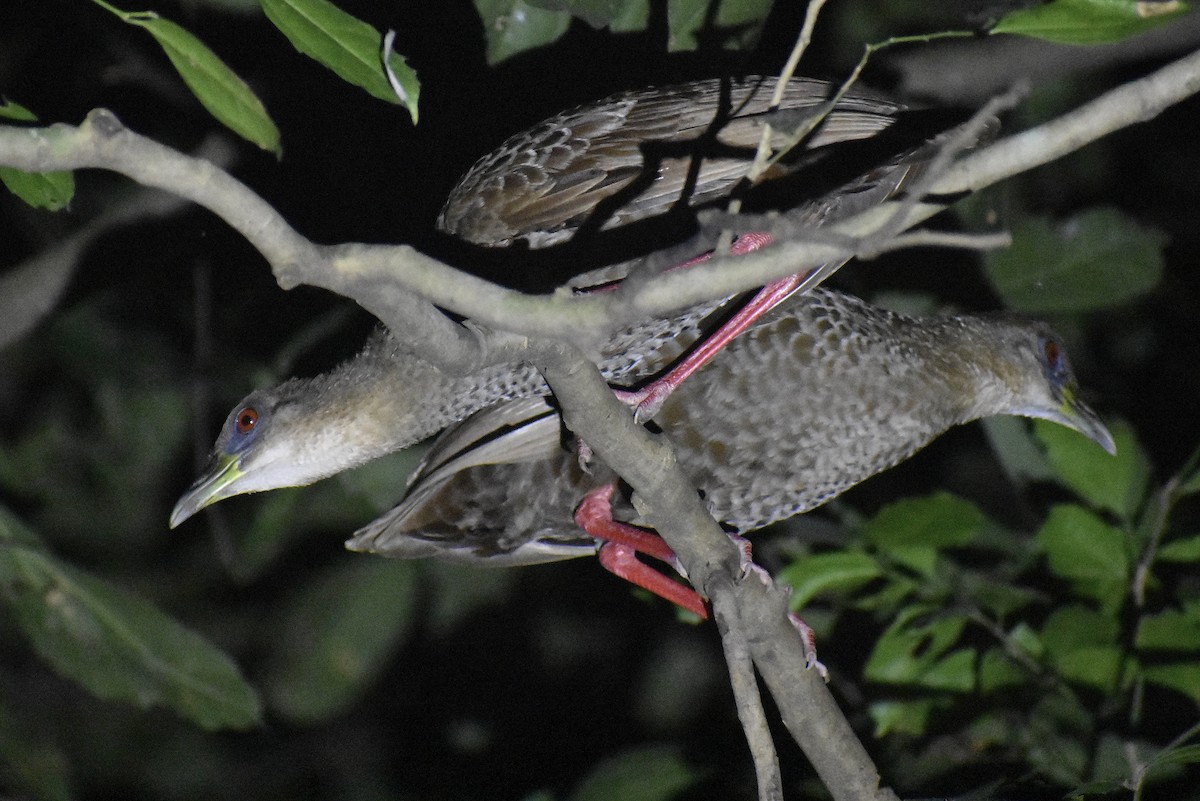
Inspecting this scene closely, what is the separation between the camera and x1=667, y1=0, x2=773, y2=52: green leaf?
3250 mm

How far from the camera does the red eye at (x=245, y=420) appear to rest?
345cm

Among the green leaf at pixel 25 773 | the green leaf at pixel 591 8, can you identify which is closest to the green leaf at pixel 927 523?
the green leaf at pixel 591 8

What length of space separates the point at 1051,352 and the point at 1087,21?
2482 millimetres

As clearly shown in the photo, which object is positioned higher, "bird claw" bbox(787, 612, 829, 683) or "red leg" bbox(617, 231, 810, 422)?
"red leg" bbox(617, 231, 810, 422)

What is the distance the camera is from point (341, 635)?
5.89m

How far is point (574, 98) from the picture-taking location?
166 inches

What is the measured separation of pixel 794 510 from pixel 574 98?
5.53 ft

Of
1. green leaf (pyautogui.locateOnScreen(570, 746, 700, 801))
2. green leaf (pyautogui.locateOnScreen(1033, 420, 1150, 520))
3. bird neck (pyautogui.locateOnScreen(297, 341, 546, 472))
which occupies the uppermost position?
bird neck (pyautogui.locateOnScreen(297, 341, 546, 472))

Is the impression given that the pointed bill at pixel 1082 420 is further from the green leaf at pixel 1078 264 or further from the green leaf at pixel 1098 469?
the green leaf at pixel 1078 264

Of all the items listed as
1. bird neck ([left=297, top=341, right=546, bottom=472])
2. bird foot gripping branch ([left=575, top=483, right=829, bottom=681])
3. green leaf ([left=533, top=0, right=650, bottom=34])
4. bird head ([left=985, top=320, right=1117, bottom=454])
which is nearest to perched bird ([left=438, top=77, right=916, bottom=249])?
green leaf ([left=533, top=0, right=650, bottom=34])

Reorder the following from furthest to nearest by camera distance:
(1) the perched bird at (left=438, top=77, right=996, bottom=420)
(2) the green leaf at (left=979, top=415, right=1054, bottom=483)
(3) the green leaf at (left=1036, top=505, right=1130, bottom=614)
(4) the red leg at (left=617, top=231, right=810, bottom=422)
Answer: (2) the green leaf at (left=979, top=415, right=1054, bottom=483) → (3) the green leaf at (left=1036, top=505, right=1130, bottom=614) → (1) the perched bird at (left=438, top=77, right=996, bottom=420) → (4) the red leg at (left=617, top=231, right=810, bottom=422)

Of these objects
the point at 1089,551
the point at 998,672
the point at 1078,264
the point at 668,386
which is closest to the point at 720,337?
the point at 668,386

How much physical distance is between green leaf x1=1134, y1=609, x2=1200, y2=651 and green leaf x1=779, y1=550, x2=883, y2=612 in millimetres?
817

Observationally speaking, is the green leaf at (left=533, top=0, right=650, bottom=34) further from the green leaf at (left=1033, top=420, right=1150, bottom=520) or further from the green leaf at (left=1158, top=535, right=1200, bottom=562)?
the green leaf at (left=1158, top=535, right=1200, bottom=562)
